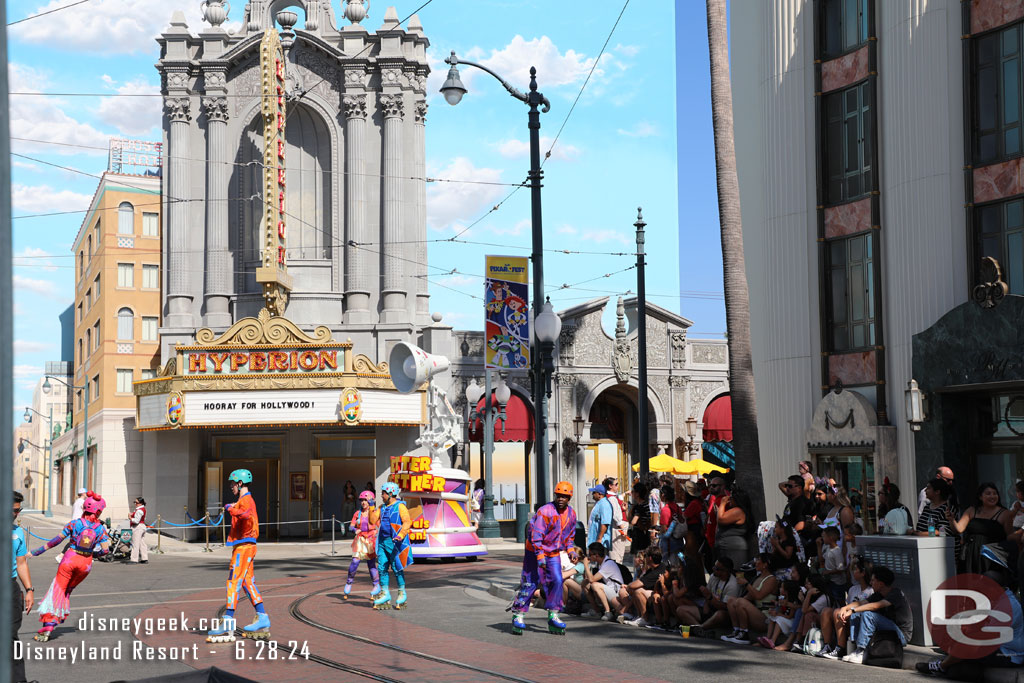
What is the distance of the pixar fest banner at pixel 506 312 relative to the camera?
2045 centimetres

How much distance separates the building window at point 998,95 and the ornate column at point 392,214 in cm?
2443

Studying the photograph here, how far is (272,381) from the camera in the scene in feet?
120

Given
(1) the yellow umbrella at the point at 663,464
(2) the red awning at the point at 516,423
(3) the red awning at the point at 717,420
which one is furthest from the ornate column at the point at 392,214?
(3) the red awning at the point at 717,420

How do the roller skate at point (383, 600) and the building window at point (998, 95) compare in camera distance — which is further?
the building window at point (998, 95)

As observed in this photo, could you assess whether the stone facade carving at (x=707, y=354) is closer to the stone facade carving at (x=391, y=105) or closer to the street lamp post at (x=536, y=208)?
the stone facade carving at (x=391, y=105)

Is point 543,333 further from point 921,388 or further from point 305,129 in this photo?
point 305,129

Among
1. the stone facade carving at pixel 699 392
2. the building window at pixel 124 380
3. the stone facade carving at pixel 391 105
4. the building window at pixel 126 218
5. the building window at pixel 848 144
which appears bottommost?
the stone facade carving at pixel 699 392

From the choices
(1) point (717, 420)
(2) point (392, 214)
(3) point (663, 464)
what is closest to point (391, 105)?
(2) point (392, 214)

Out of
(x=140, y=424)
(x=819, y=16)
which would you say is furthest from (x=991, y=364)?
(x=140, y=424)

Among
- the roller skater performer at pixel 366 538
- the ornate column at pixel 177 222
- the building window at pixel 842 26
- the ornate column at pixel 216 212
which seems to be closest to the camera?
the roller skater performer at pixel 366 538

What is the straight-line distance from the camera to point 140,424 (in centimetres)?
3853

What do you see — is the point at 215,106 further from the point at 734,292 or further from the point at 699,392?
the point at 734,292

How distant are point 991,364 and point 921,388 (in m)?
1.49

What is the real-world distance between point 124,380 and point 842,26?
3328cm
